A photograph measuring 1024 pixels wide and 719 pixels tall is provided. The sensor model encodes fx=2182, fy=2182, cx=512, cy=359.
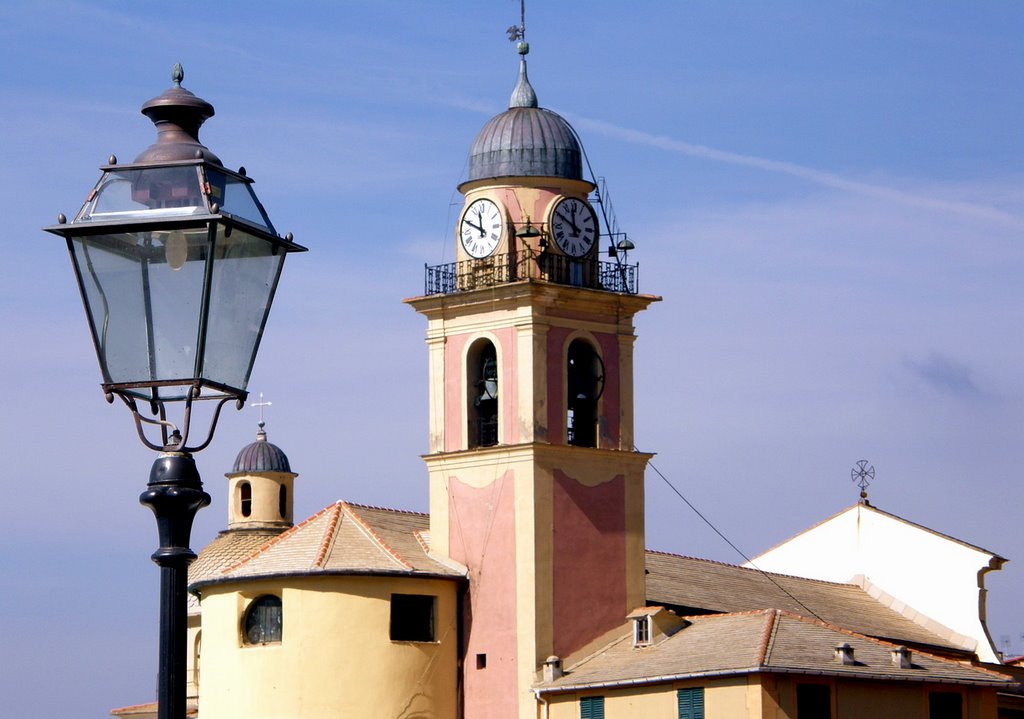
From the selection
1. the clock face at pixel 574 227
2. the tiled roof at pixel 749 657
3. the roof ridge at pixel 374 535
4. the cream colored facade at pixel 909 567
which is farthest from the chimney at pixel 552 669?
the cream colored facade at pixel 909 567

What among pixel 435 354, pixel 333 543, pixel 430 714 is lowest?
pixel 430 714

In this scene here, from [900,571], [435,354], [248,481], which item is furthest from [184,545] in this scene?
[248,481]

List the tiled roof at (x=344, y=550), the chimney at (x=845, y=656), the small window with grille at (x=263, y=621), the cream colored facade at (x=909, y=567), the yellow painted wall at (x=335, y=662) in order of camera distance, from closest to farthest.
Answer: the chimney at (x=845, y=656)
the yellow painted wall at (x=335, y=662)
the tiled roof at (x=344, y=550)
the small window with grille at (x=263, y=621)
the cream colored facade at (x=909, y=567)

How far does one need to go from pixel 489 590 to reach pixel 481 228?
24.7 ft

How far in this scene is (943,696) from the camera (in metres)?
43.8

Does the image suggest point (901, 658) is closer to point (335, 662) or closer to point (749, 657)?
point (749, 657)

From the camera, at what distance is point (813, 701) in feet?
135

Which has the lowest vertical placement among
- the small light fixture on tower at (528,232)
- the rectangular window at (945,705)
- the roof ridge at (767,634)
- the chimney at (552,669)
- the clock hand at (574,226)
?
the rectangular window at (945,705)

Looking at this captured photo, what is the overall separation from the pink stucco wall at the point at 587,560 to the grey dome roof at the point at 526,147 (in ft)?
21.1

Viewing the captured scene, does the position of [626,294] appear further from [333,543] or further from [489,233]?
[333,543]

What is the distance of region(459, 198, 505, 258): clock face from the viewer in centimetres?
4528

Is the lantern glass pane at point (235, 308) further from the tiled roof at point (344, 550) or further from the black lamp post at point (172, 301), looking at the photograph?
the tiled roof at point (344, 550)

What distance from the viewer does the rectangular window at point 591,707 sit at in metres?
42.9

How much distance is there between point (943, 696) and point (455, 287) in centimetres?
1312
